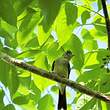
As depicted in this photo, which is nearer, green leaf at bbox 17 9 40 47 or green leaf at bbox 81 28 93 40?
green leaf at bbox 17 9 40 47

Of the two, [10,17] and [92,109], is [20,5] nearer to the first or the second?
[10,17]

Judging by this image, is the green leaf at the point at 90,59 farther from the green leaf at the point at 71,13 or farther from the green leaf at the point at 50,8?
the green leaf at the point at 50,8

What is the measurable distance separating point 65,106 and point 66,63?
1175 millimetres

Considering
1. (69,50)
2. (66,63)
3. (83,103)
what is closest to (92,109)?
(83,103)

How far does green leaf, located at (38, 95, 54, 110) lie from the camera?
8.59 ft

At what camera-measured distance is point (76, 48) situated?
238 cm

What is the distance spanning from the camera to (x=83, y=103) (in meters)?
2.52

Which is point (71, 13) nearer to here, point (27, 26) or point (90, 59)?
point (27, 26)

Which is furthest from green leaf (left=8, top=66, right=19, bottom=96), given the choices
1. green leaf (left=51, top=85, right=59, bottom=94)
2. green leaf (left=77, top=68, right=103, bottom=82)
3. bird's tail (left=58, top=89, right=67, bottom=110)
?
bird's tail (left=58, top=89, right=67, bottom=110)

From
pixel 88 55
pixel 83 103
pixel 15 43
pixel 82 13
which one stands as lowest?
pixel 83 103

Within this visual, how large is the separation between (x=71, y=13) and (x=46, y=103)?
824 mm

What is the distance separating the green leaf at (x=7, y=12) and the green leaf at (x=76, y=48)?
79 cm

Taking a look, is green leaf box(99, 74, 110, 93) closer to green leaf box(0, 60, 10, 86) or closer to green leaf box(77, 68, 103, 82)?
green leaf box(77, 68, 103, 82)

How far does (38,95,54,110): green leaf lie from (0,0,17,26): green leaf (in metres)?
1.09
